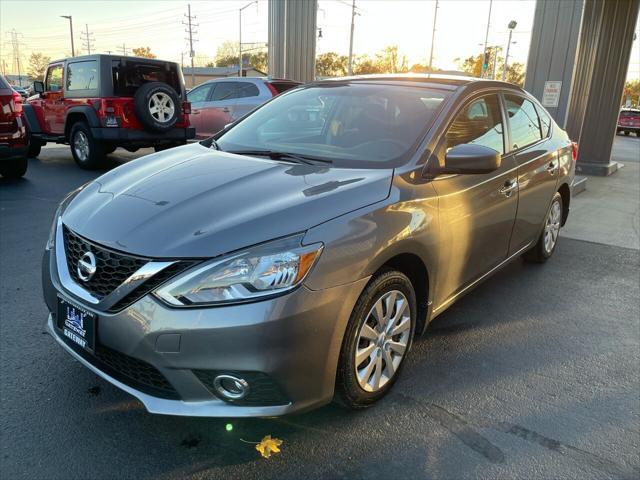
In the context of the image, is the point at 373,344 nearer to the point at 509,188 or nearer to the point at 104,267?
the point at 104,267

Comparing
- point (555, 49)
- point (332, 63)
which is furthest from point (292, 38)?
point (332, 63)

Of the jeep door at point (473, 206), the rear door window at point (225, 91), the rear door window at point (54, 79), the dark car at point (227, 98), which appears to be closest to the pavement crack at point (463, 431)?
the jeep door at point (473, 206)

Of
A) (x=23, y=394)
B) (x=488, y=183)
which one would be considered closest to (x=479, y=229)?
(x=488, y=183)

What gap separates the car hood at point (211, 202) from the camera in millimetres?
2070

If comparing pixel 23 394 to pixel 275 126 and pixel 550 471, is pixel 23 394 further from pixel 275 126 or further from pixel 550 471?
pixel 550 471

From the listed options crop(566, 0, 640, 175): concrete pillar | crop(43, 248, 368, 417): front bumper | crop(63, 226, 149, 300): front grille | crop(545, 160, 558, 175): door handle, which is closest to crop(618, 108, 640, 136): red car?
crop(566, 0, 640, 175): concrete pillar

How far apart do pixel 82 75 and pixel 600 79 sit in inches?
438

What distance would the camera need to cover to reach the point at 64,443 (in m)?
2.28

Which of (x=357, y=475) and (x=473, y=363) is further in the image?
(x=473, y=363)

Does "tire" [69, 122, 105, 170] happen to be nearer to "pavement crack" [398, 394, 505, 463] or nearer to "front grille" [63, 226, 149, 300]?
"front grille" [63, 226, 149, 300]

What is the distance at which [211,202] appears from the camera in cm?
233

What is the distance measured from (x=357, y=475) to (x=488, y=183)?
1998 mm

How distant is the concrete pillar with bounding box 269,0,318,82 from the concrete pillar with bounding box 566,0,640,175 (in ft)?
18.9

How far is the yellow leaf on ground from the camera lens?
88.8 inches
